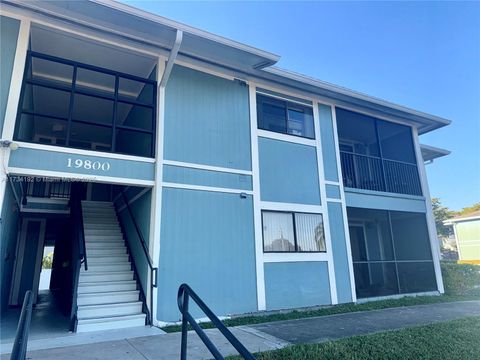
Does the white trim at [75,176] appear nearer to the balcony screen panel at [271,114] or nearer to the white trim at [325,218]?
the balcony screen panel at [271,114]

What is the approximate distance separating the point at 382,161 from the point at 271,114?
4617 mm

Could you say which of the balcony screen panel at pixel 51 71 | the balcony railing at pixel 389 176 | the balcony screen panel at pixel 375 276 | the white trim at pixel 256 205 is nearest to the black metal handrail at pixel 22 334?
the white trim at pixel 256 205

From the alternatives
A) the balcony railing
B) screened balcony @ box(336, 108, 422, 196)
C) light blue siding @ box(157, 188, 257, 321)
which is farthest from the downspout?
the balcony railing

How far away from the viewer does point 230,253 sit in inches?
287

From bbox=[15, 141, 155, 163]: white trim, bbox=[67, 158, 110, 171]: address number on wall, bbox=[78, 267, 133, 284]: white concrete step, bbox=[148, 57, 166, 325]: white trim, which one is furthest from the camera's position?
bbox=[78, 267, 133, 284]: white concrete step

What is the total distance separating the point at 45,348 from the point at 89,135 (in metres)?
8.74

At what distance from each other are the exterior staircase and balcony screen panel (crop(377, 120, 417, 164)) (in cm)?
962

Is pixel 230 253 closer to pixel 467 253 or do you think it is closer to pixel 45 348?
pixel 45 348

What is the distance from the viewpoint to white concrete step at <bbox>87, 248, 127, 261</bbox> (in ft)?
25.2

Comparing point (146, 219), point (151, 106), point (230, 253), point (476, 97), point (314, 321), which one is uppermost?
point (476, 97)

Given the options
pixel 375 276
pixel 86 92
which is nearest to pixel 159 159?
pixel 86 92

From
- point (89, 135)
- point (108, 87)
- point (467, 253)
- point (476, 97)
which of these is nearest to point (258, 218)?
point (108, 87)

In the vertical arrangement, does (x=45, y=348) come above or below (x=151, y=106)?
below

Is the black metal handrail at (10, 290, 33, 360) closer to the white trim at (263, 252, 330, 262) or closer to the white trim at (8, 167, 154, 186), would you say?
the white trim at (8, 167, 154, 186)
